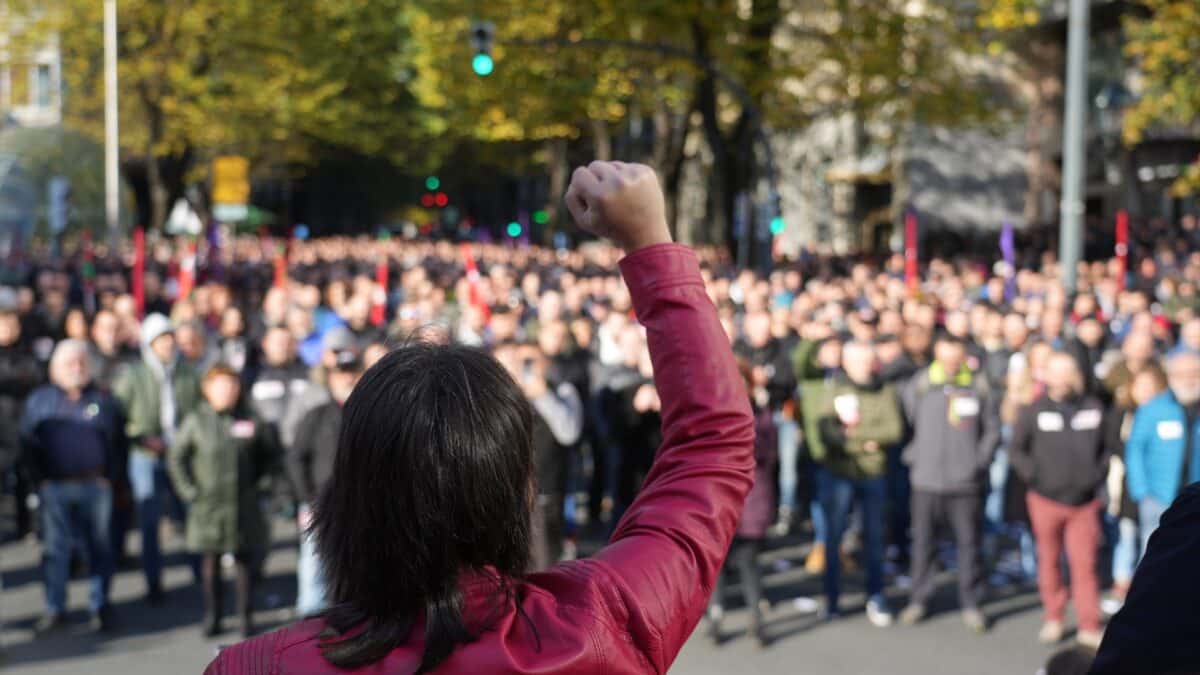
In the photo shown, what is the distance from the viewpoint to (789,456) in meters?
13.7

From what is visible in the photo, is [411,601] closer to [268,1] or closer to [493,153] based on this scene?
[268,1]

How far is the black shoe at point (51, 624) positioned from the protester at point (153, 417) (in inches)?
29.9

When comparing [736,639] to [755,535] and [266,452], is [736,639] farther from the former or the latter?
[266,452]

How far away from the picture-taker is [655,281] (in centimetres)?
210

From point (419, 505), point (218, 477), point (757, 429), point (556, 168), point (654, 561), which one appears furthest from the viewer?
point (556, 168)

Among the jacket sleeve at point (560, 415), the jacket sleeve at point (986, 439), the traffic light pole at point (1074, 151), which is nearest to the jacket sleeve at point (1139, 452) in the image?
the jacket sleeve at point (986, 439)

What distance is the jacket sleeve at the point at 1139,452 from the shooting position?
9656mm

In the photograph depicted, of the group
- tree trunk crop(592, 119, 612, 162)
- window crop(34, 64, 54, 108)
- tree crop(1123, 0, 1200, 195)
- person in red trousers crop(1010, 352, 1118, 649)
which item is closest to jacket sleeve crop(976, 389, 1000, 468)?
person in red trousers crop(1010, 352, 1118, 649)

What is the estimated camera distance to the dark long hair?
1850mm

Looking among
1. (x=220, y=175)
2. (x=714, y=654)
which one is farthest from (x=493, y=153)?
(x=714, y=654)

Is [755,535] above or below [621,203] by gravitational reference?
below

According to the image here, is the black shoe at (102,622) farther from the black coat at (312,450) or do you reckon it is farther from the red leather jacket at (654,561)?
the red leather jacket at (654,561)

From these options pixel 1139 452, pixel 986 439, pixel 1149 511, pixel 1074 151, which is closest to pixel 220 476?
pixel 986 439

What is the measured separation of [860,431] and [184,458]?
438cm
